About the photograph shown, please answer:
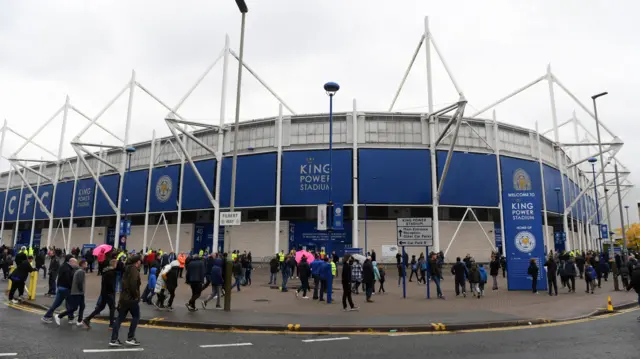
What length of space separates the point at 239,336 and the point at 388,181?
27.6 m

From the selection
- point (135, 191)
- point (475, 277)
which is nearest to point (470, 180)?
point (475, 277)

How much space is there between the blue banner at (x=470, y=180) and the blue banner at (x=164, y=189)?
26.3 meters

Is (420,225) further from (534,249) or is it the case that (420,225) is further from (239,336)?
(239,336)

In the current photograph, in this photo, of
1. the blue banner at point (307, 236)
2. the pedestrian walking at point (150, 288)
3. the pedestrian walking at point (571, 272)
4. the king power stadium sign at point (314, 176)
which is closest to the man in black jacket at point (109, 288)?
the pedestrian walking at point (150, 288)

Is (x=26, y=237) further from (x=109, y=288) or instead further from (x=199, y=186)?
A: (x=109, y=288)

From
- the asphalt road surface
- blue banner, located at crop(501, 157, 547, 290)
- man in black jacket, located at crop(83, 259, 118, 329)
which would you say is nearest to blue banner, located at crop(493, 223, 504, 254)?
blue banner, located at crop(501, 157, 547, 290)

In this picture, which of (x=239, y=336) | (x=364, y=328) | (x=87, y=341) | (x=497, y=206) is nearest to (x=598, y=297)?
(x=364, y=328)

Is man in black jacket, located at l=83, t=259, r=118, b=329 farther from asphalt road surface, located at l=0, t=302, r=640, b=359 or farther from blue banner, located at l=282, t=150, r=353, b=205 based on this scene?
blue banner, located at l=282, t=150, r=353, b=205

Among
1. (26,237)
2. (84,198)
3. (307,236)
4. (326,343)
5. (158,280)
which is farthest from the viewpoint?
(26,237)

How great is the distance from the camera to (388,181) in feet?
118

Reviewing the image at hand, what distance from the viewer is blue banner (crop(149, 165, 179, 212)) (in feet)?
142

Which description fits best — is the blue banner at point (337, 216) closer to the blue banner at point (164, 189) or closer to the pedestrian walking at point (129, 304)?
the blue banner at point (164, 189)

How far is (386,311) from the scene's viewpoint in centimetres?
1349

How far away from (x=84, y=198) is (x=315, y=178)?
1345 inches
